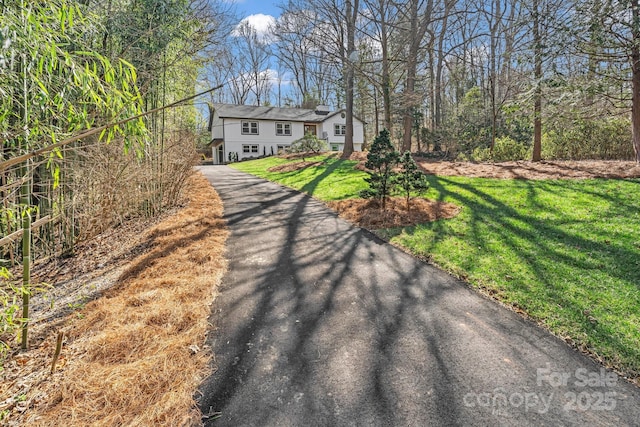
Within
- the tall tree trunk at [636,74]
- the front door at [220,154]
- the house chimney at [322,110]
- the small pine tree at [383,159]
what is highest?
the house chimney at [322,110]

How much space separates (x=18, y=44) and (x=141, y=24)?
13.2 ft

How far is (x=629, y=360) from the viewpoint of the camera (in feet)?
6.52

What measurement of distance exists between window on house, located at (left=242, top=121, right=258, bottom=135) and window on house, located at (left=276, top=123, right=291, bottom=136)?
2140 millimetres

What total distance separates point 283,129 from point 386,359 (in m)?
27.5

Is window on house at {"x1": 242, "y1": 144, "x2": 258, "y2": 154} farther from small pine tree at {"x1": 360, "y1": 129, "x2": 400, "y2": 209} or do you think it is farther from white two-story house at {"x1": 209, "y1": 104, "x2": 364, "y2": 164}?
small pine tree at {"x1": 360, "y1": 129, "x2": 400, "y2": 209}

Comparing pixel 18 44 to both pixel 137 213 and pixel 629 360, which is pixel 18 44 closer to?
pixel 629 360

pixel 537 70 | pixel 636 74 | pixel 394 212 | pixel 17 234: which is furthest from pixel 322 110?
pixel 17 234

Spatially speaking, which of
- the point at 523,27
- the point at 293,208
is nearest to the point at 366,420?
the point at 293,208

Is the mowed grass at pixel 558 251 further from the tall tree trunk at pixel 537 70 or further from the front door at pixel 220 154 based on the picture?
the front door at pixel 220 154

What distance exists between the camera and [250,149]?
86.7 feet

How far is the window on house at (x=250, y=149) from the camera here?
26172mm

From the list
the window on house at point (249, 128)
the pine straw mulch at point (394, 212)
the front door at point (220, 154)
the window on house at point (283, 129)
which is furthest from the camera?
the window on house at point (283, 129)

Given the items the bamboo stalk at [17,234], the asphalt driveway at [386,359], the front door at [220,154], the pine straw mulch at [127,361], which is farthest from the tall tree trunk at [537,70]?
the front door at [220,154]

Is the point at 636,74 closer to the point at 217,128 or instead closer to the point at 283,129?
the point at 283,129
